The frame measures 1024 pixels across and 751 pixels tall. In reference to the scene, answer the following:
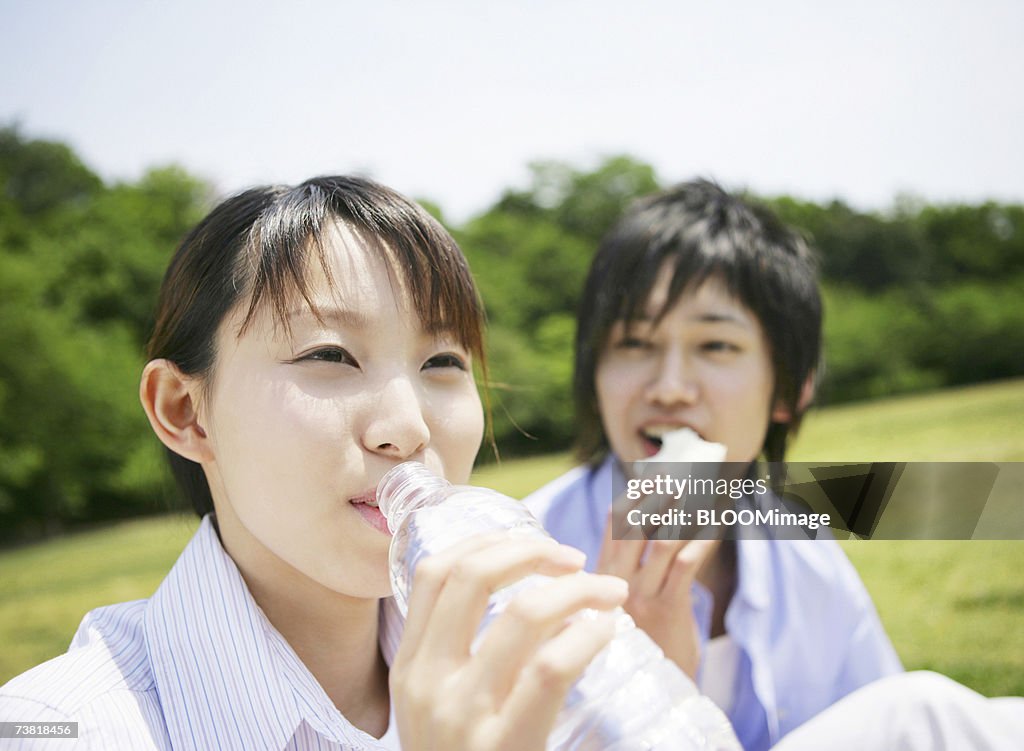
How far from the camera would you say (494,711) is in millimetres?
829

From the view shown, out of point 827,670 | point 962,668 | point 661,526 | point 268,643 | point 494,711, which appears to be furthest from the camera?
point 962,668

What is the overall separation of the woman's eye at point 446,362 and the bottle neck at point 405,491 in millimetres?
234

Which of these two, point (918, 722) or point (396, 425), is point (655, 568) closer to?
point (918, 722)

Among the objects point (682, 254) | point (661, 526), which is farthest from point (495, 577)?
point (682, 254)

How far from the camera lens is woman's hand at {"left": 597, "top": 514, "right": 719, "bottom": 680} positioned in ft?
6.84

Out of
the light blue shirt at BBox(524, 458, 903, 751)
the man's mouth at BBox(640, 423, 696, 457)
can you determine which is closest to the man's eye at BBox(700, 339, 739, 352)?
the man's mouth at BBox(640, 423, 696, 457)

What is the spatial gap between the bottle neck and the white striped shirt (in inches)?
14.4

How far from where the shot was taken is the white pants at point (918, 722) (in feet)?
4.46

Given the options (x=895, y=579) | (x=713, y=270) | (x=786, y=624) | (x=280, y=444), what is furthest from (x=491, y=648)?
(x=895, y=579)

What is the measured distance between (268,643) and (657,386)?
1.43 metres

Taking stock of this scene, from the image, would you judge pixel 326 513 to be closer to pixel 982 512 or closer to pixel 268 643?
pixel 268 643

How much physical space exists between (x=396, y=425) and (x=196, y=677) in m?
0.57

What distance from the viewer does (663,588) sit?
2.13 meters

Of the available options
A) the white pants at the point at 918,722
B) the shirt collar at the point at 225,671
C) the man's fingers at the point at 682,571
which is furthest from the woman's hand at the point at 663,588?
A: the shirt collar at the point at 225,671
